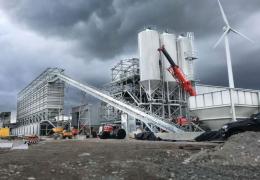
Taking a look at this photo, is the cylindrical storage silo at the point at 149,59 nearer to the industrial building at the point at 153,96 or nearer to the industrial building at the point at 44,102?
the industrial building at the point at 153,96

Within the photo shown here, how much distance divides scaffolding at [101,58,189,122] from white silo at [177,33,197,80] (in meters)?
3.67

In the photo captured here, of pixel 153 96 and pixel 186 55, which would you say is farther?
pixel 186 55

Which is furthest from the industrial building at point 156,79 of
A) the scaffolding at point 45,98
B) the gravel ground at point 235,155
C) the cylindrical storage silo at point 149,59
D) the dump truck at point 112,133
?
the gravel ground at point 235,155

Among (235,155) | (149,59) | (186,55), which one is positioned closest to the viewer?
(235,155)

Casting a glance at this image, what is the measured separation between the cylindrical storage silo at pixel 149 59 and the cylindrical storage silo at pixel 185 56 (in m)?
5.33

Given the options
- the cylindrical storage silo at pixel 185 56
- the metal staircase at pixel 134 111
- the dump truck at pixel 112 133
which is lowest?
the dump truck at pixel 112 133

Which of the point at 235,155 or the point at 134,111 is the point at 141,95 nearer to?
the point at 134,111

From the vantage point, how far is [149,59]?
2167 inches

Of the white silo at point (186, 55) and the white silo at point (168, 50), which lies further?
the white silo at point (186, 55)

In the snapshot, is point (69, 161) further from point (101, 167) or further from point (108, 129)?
point (108, 129)

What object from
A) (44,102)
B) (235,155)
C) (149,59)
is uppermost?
(149,59)

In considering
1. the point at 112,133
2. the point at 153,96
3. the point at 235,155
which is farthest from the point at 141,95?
the point at 235,155

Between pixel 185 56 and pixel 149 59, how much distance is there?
7.89 metres

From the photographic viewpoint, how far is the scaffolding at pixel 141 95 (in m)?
55.2
